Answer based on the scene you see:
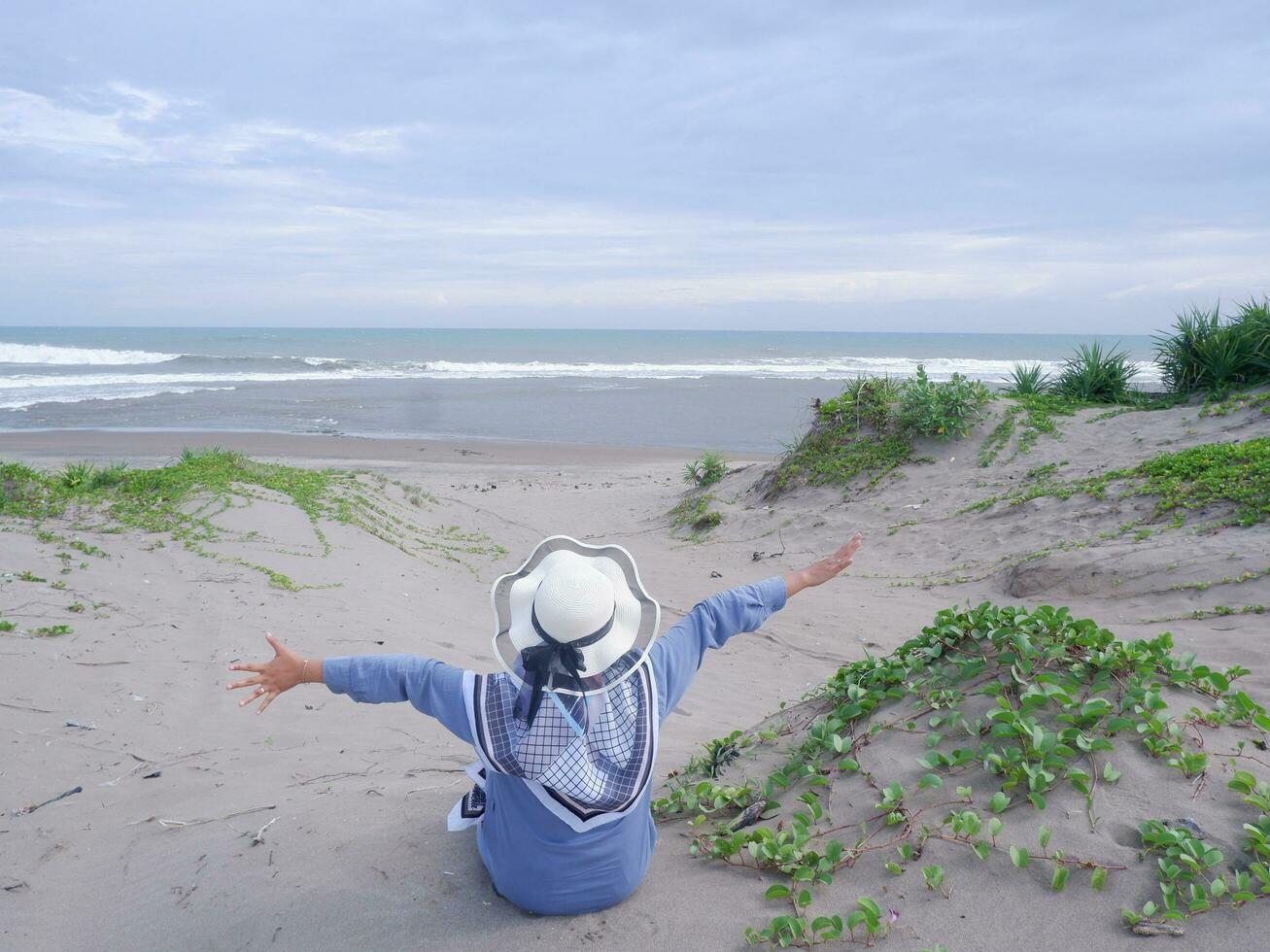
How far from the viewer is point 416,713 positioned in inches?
204

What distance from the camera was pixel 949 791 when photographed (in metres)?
3.02

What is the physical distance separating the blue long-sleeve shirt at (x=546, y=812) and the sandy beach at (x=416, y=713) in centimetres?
10

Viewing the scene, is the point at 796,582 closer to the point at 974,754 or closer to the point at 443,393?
the point at 974,754

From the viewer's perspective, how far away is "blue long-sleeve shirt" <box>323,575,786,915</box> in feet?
9.06

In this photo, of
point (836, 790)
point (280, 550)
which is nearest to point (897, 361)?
point (280, 550)

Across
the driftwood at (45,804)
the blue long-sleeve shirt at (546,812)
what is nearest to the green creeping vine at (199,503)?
the driftwood at (45,804)

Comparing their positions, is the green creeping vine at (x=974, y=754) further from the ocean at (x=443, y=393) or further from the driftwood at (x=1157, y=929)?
the ocean at (x=443, y=393)

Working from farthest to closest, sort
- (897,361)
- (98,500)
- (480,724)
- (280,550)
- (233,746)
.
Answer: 1. (897,361)
2. (98,500)
3. (280,550)
4. (233,746)
5. (480,724)

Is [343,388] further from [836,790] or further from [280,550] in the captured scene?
[836,790]

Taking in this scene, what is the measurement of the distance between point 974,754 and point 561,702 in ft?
4.92

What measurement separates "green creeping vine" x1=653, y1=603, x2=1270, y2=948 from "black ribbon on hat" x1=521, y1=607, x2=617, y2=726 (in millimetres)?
934

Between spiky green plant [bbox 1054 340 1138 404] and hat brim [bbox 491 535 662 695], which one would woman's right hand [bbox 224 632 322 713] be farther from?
spiky green plant [bbox 1054 340 1138 404]

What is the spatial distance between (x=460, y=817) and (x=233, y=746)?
1935mm

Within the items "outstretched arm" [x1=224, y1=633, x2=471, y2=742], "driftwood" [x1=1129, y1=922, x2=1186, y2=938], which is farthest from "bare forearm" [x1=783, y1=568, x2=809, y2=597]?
A: "driftwood" [x1=1129, y1=922, x2=1186, y2=938]
